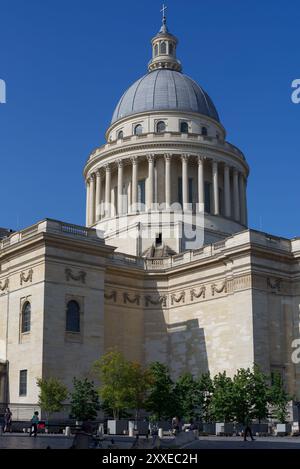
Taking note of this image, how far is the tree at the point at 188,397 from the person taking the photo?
45.2 metres

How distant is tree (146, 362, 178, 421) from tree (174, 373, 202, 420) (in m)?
0.36

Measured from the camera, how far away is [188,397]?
149 feet

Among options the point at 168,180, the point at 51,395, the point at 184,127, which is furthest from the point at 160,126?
the point at 51,395

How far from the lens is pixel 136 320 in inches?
2158

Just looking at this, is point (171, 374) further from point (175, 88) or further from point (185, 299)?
point (175, 88)

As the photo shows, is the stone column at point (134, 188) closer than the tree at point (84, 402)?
No

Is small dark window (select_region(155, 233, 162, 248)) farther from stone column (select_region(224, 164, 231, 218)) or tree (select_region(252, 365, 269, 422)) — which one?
tree (select_region(252, 365, 269, 422))

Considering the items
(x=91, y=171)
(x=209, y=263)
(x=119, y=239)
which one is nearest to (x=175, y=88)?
(x=91, y=171)

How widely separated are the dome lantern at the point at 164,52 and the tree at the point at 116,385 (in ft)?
129

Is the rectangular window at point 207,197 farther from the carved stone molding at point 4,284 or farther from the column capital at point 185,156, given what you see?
the carved stone molding at point 4,284

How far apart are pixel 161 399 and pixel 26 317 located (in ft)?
34.4

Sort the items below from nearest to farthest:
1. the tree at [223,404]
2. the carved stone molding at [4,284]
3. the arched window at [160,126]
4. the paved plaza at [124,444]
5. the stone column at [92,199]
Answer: the paved plaza at [124,444] < the tree at [223,404] < the carved stone molding at [4,284] < the stone column at [92,199] < the arched window at [160,126]

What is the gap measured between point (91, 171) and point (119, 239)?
349 inches

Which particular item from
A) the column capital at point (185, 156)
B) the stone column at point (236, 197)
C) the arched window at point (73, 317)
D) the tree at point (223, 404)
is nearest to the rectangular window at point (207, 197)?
the stone column at point (236, 197)
